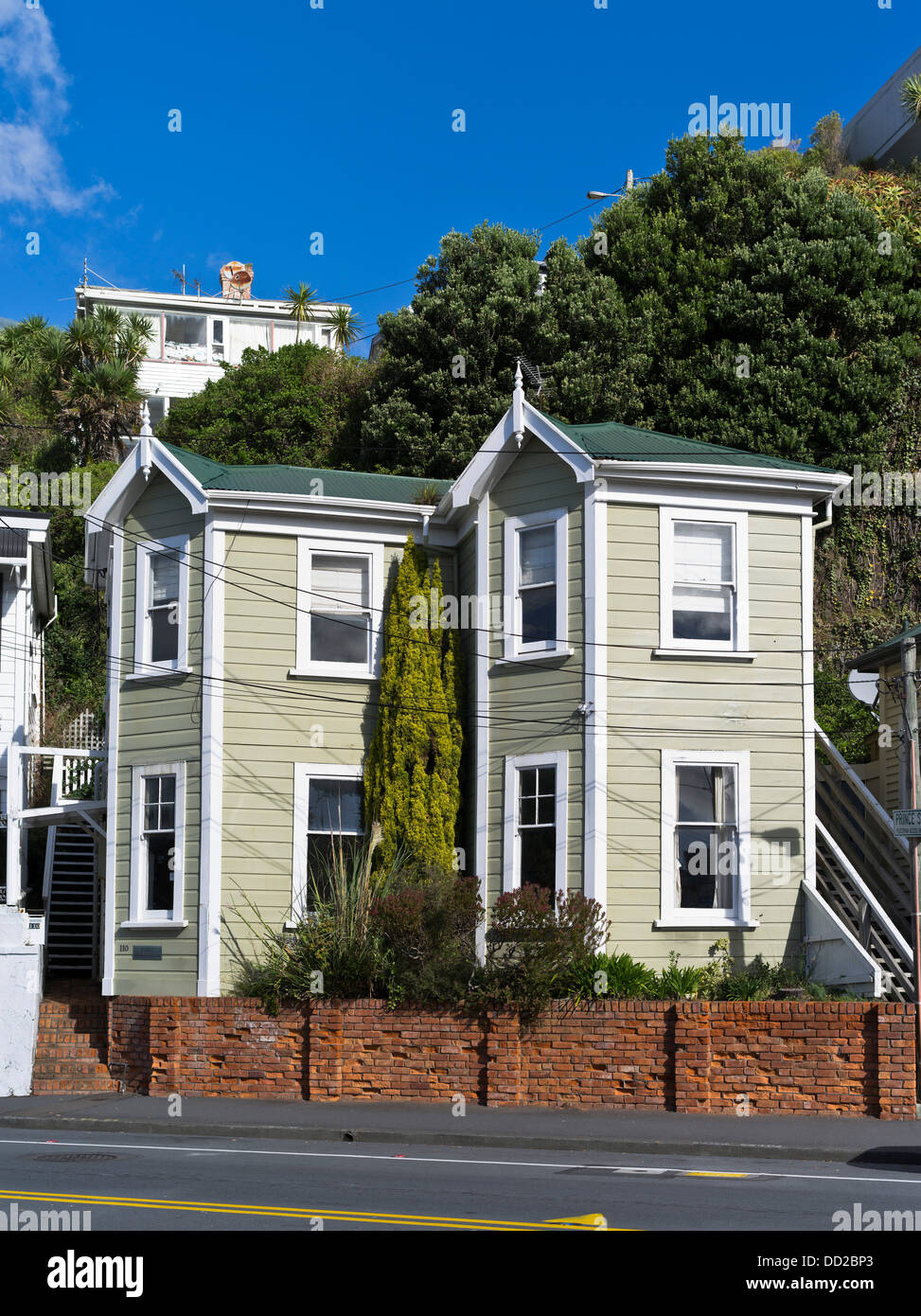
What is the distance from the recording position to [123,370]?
42.7 meters

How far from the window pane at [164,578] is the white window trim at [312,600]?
1908 millimetres

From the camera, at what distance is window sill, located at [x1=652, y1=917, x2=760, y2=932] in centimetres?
1931

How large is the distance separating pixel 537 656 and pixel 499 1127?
6.53 meters

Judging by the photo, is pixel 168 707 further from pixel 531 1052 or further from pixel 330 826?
pixel 531 1052

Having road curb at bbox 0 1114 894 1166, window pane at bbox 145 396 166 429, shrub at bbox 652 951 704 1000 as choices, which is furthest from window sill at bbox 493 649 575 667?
window pane at bbox 145 396 166 429

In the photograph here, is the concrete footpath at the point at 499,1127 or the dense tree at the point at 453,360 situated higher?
the dense tree at the point at 453,360

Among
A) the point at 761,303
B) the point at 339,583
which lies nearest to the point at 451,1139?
the point at 339,583

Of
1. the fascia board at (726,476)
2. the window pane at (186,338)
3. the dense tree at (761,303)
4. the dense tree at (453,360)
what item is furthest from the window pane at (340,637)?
the window pane at (186,338)

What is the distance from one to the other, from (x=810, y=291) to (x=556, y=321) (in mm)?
5863

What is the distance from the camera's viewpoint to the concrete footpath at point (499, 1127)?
49.1ft

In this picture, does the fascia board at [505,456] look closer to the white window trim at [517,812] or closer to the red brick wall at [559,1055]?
the white window trim at [517,812]

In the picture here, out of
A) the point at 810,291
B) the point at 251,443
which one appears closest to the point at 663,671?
the point at 810,291

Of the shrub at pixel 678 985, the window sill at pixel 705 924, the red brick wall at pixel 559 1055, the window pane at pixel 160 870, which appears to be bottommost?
the red brick wall at pixel 559 1055
